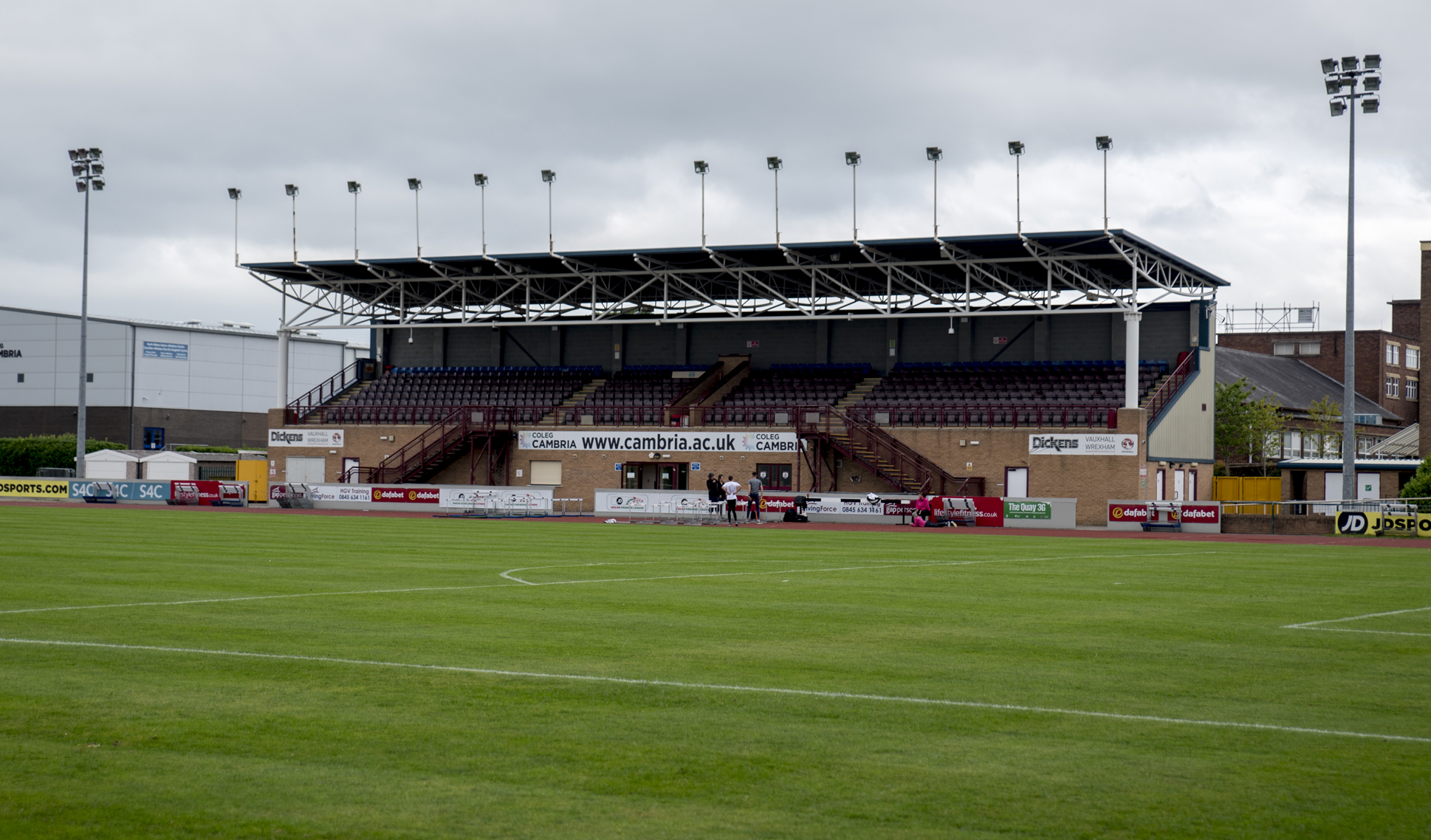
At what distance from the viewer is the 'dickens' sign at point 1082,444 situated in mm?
50094

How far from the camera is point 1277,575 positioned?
72.8ft

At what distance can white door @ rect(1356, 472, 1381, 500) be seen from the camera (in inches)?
2343

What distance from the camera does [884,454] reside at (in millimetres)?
52844

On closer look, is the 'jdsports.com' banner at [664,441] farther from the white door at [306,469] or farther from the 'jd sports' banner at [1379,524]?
the 'jd sports' banner at [1379,524]

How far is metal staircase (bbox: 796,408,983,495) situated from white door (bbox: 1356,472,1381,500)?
66.1 feet

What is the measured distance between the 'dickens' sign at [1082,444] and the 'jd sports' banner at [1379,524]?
10560 mm

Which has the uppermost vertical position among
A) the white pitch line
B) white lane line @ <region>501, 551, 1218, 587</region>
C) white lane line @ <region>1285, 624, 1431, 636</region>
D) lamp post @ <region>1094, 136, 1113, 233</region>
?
lamp post @ <region>1094, 136, 1113, 233</region>

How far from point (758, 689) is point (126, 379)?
87.4m

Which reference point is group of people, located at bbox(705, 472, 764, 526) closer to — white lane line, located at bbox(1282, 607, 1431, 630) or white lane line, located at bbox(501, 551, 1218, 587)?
white lane line, located at bbox(501, 551, 1218, 587)

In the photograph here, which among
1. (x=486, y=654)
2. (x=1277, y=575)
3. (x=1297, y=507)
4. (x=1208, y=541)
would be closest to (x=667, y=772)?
(x=486, y=654)

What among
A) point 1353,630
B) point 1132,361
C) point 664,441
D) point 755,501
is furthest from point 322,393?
point 1353,630

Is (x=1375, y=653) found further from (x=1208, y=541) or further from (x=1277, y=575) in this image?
(x=1208, y=541)

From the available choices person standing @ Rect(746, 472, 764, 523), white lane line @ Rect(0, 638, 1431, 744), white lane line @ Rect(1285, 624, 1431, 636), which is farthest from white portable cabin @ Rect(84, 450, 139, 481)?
white lane line @ Rect(1285, 624, 1431, 636)

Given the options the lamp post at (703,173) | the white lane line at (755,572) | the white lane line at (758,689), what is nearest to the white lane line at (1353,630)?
the white lane line at (758,689)
